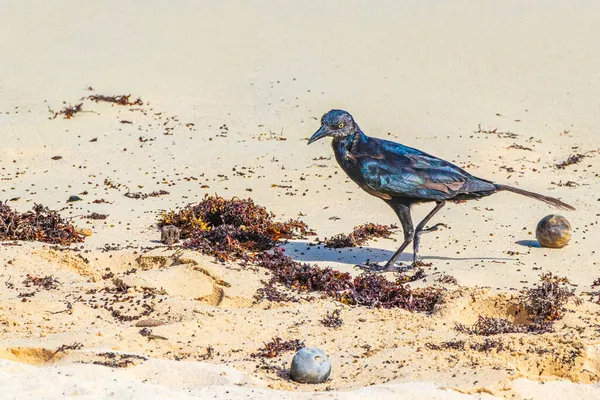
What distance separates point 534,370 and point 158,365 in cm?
228

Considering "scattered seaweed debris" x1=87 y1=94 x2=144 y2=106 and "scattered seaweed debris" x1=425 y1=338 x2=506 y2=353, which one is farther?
"scattered seaweed debris" x1=87 y1=94 x2=144 y2=106

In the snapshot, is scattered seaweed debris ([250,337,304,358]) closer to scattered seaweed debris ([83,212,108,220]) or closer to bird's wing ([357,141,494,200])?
bird's wing ([357,141,494,200])

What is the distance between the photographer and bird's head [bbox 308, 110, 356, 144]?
812 centimetres

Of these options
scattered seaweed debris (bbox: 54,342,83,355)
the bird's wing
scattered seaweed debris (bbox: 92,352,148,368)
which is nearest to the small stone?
scattered seaweed debris (bbox: 54,342,83,355)

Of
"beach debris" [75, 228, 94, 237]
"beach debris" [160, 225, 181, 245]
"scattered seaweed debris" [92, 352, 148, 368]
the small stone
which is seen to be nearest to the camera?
"scattered seaweed debris" [92, 352, 148, 368]

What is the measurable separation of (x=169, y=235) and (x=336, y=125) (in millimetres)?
2005

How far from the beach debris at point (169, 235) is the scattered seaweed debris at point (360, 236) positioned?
152 centimetres

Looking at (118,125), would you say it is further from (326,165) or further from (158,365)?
(158,365)

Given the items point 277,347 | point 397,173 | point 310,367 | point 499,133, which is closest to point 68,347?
point 277,347

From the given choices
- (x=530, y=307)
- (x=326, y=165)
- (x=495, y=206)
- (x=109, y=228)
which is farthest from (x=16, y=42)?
(x=530, y=307)

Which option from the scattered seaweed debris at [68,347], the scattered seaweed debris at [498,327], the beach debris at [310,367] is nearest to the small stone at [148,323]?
the scattered seaweed debris at [68,347]

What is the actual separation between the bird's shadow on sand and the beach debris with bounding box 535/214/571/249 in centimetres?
56

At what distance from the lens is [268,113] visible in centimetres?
1473

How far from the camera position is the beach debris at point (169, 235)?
28.2 ft
